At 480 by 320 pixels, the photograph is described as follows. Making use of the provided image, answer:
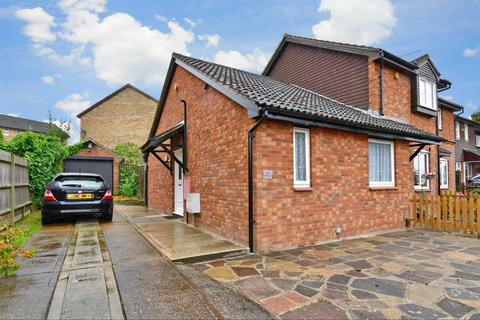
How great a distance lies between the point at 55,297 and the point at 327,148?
5648mm

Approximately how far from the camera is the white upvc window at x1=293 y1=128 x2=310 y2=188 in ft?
20.0

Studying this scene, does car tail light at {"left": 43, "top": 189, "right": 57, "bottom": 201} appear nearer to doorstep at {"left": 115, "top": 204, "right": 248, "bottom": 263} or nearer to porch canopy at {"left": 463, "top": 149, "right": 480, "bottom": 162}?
doorstep at {"left": 115, "top": 204, "right": 248, "bottom": 263}

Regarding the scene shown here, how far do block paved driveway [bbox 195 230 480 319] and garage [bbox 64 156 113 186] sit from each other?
59.3ft

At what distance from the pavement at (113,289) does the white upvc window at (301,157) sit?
2.97 metres

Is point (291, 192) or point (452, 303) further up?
point (291, 192)

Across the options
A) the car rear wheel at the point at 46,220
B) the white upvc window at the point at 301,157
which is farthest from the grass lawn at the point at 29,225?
the white upvc window at the point at 301,157

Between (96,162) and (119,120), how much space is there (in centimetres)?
1163

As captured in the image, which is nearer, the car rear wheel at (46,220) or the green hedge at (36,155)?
the car rear wheel at (46,220)

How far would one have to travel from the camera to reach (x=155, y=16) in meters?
9.54

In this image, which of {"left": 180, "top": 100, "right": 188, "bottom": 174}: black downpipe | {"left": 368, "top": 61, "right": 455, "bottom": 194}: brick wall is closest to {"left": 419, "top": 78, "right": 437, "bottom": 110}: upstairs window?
{"left": 368, "top": 61, "right": 455, "bottom": 194}: brick wall

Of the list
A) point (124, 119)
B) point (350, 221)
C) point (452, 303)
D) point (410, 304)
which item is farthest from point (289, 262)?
point (124, 119)

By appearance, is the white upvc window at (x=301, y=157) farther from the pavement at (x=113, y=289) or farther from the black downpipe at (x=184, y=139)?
the black downpipe at (x=184, y=139)

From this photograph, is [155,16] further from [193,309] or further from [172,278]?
[193,309]

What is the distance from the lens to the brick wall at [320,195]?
551 centimetres
